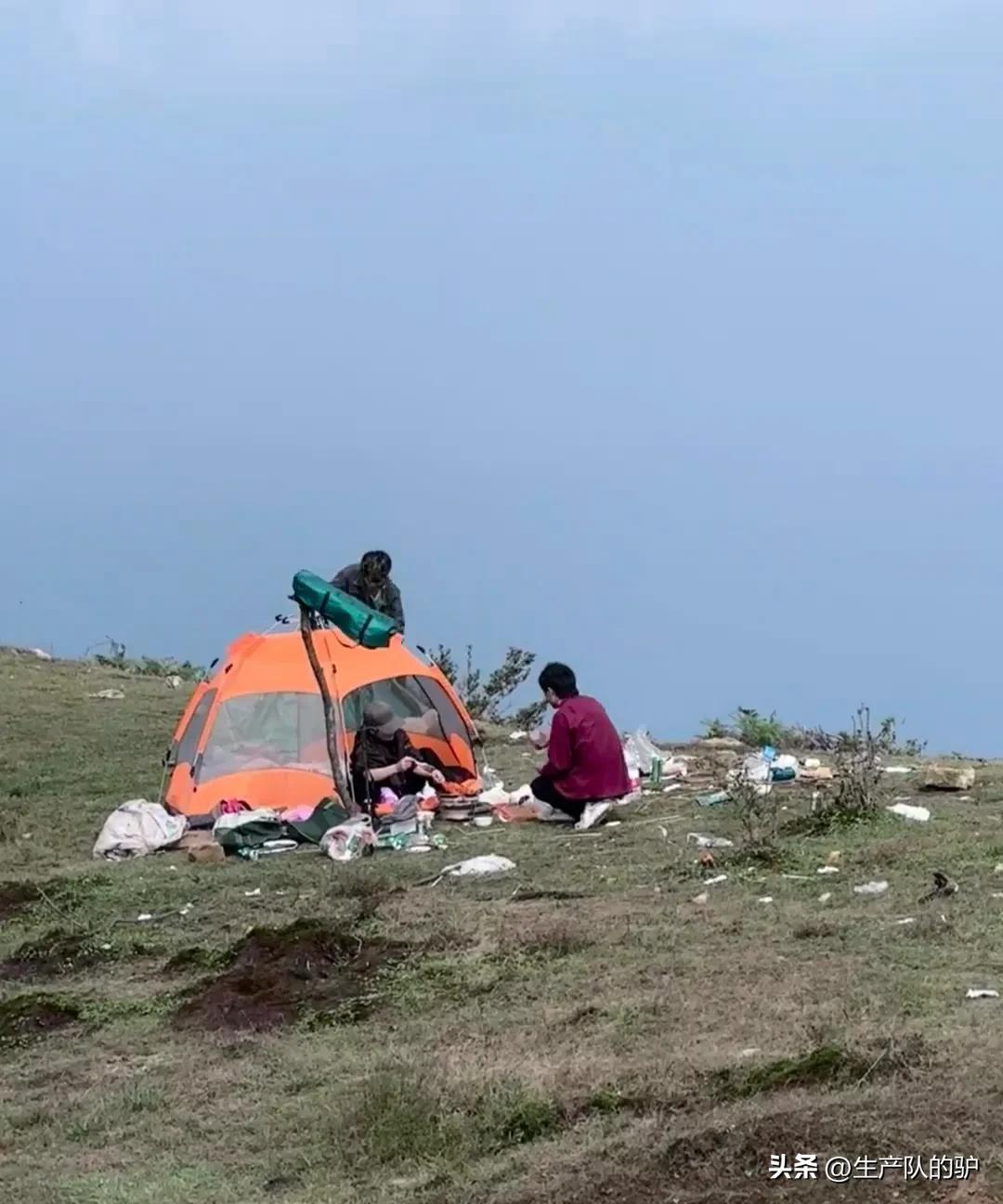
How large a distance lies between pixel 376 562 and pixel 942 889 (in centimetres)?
693

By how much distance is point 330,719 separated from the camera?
10703 millimetres

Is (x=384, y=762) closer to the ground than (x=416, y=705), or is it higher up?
closer to the ground

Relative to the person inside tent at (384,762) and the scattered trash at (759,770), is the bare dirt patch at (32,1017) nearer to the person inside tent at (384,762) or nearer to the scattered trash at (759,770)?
the person inside tent at (384,762)

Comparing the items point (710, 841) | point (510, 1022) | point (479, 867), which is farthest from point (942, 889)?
point (479, 867)

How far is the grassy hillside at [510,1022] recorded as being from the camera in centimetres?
408

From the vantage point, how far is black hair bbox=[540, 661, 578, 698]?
10.5m

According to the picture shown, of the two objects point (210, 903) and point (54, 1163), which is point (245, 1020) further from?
point (210, 903)

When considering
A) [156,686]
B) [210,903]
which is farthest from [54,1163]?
[156,686]

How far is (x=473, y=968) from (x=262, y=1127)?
1691 millimetres

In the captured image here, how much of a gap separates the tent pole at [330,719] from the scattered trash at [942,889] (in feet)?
15.2

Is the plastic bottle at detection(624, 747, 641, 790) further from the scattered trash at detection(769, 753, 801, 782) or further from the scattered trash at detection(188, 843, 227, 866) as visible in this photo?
the scattered trash at detection(188, 843, 227, 866)

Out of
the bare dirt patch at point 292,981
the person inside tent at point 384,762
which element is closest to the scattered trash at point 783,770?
the person inside tent at point 384,762

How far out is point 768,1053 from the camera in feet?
15.8

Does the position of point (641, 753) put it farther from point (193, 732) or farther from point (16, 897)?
point (16, 897)
